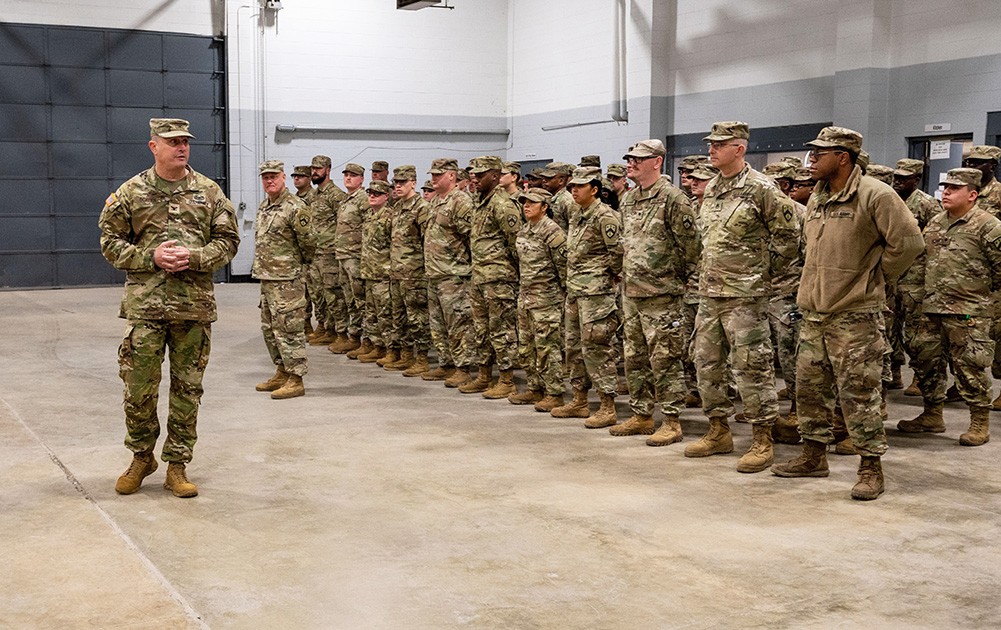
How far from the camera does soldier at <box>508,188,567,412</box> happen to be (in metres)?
7.16

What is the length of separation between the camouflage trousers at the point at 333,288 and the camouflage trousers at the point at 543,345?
3.34 meters

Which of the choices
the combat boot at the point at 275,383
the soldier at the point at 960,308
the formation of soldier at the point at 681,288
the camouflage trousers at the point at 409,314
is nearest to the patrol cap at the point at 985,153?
the formation of soldier at the point at 681,288

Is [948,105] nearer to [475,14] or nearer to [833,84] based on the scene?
[833,84]

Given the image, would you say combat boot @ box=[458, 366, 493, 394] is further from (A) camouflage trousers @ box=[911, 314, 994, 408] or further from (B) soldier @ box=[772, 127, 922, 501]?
(B) soldier @ box=[772, 127, 922, 501]

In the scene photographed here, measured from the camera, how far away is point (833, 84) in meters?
12.2

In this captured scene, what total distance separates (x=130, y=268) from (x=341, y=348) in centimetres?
522

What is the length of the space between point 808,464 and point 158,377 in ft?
11.3

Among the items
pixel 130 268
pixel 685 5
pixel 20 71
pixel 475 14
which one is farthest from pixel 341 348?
pixel 475 14

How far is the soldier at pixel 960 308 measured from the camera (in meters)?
6.36

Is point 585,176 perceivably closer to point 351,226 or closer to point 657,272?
point 657,272

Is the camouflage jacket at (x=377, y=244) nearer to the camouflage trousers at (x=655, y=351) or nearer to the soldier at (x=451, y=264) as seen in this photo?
the soldier at (x=451, y=264)

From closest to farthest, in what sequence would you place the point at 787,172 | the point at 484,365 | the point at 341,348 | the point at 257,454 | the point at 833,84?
the point at 257,454
the point at 787,172
the point at 484,365
the point at 341,348
the point at 833,84

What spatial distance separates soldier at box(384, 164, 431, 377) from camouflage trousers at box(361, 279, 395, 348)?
0.34 feet

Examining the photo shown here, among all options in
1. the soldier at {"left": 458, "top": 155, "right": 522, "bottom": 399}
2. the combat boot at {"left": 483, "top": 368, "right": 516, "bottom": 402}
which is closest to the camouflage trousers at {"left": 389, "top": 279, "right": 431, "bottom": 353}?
the soldier at {"left": 458, "top": 155, "right": 522, "bottom": 399}
